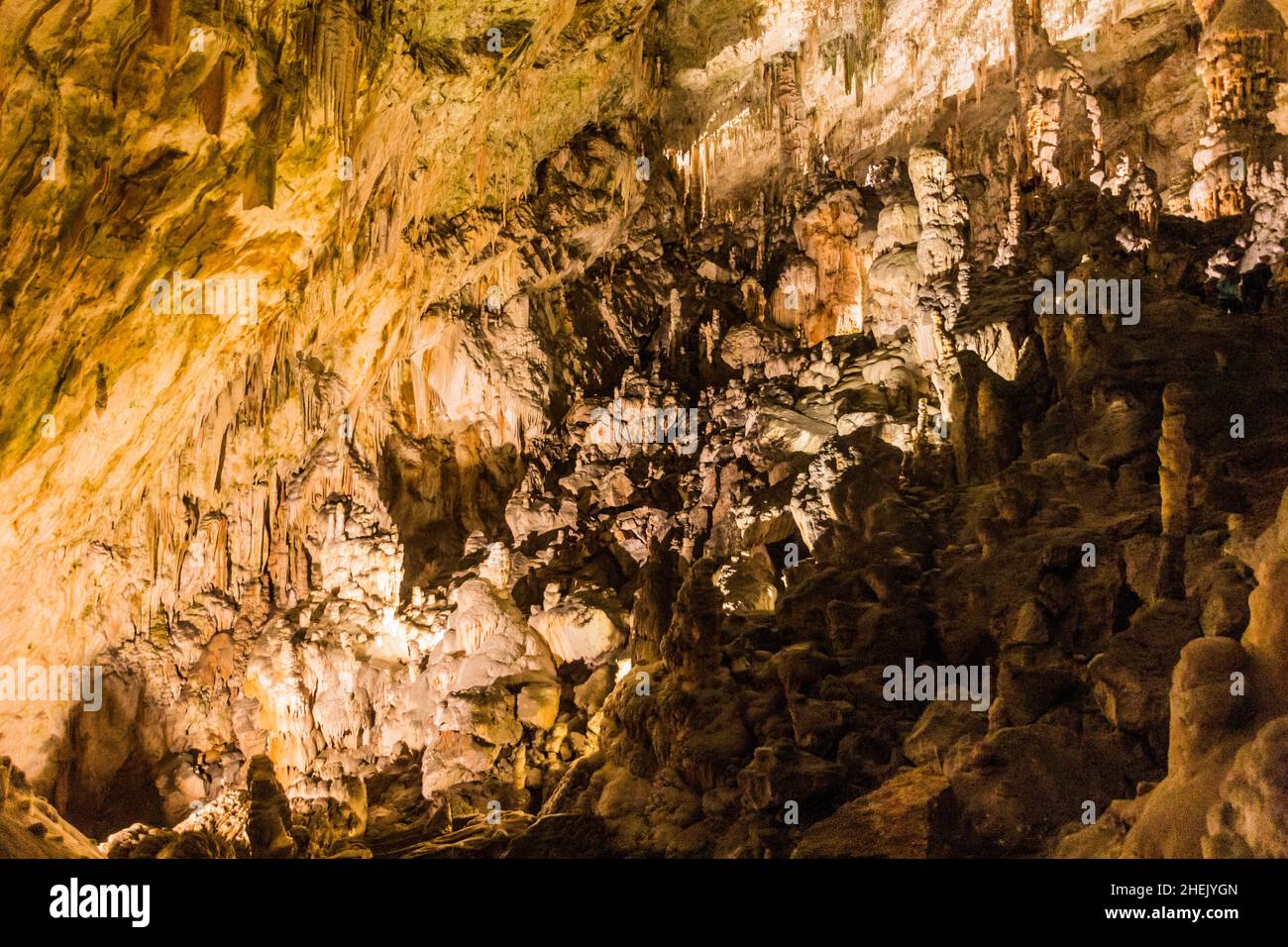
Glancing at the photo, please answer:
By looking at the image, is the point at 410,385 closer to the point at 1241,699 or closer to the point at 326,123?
the point at 326,123

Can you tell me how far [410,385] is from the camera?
56.1 feet

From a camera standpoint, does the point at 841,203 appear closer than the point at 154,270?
No

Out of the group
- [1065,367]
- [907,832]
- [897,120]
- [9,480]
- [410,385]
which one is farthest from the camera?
[897,120]

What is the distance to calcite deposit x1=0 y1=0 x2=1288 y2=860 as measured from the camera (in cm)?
796

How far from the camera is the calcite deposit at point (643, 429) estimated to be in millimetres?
7965

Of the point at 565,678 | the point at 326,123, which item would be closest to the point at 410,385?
the point at 565,678

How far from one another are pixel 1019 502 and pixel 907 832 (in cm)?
391

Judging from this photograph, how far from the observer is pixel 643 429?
53.7 feet

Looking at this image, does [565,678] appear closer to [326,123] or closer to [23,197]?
[326,123]

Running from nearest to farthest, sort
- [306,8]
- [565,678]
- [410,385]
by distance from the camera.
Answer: [306,8] → [565,678] → [410,385]

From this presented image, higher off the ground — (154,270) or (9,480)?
(154,270)

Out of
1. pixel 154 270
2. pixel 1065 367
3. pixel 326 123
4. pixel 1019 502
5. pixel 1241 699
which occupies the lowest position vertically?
pixel 1241 699

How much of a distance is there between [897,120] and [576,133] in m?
5.11

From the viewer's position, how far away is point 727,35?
58.1 feet
